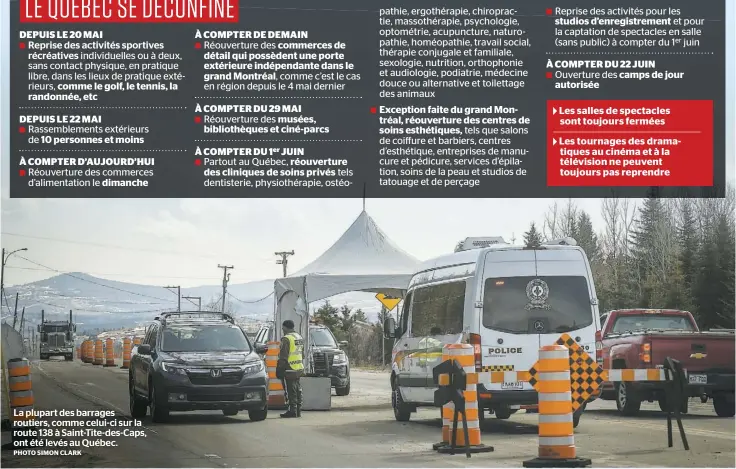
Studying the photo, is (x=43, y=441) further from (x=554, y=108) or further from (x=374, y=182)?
(x=554, y=108)

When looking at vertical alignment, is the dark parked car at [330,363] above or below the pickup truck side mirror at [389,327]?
below

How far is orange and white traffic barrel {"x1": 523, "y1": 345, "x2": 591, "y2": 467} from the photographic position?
→ 39.2 feet

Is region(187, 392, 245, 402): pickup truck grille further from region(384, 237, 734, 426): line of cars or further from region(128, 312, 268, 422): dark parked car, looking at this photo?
region(384, 237, 734, 426): line of cars

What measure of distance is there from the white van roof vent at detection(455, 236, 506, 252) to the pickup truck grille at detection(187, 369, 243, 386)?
13.6 ft

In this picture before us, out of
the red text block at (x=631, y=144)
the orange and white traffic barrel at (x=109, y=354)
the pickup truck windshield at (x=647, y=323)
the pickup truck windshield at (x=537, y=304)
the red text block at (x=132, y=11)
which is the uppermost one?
the red text block at (x=132, y=11)

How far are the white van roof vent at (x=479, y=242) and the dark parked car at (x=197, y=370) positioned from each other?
4.00 meters

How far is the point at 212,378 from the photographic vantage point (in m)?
18.7

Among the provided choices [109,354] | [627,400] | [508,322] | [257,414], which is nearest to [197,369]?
[257,414]

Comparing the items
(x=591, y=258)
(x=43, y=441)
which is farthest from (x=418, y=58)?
(x=591, y=258)

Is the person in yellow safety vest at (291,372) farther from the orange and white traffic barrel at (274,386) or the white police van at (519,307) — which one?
the white police van at (519,307)

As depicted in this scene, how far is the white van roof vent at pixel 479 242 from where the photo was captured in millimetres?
17641

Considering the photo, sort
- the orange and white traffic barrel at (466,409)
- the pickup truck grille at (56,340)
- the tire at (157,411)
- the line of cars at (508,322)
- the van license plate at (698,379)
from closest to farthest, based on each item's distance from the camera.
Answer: the orange and white traffic barrel at (466,409) < the line of cars at (508,322) < the tire at (157,411) < the van license plate at (698,379) < the pickup truck grille at (56,340)

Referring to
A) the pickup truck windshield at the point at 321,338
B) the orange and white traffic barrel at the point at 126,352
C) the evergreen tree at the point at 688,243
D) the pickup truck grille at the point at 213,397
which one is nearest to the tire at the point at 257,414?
the pickup truck grille at the point at 213,397

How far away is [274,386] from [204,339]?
3.28 metres
